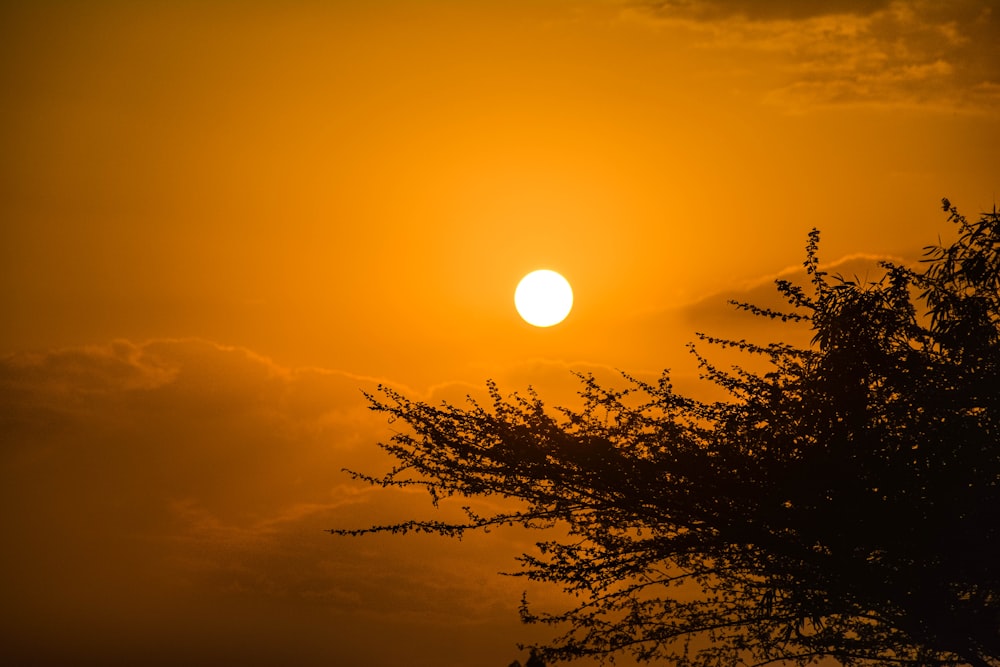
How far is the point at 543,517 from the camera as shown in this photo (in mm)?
12828

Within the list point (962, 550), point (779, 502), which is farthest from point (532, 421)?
point (962, 550)

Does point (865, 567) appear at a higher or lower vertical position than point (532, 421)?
lower

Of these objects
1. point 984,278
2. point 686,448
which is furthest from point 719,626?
point 984,278

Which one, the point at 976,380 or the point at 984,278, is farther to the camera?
the point at 984,278

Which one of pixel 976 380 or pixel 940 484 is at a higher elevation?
pixel 976 380

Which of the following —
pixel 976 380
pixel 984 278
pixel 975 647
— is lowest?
pixel 975 647

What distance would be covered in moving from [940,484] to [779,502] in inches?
63.9

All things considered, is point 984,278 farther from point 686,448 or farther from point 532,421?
point 532,421

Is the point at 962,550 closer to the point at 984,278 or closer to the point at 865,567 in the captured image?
the point at 865,567

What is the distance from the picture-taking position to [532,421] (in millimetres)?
13055

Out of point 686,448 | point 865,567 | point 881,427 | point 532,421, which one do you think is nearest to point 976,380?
point 881,427

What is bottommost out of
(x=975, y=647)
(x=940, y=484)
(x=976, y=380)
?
(x=975, y=647)

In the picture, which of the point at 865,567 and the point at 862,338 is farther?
the point at 862,338

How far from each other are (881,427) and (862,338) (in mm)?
1120
